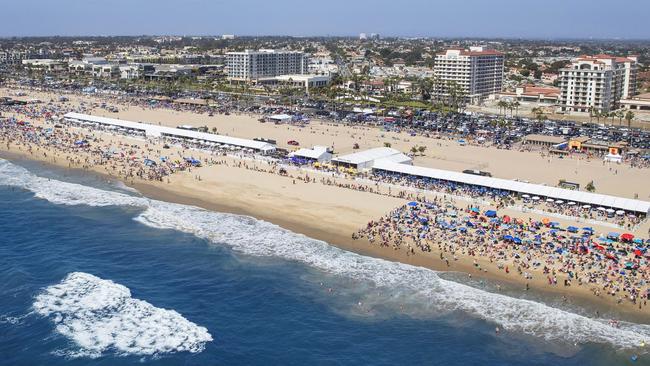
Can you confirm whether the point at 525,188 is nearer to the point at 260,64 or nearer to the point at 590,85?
the point at 590,85

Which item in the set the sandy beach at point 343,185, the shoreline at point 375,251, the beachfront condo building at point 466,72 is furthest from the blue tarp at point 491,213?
the beachfront condo building at point 466,72

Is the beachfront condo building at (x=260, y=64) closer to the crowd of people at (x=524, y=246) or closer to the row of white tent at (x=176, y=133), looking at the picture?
the row of white tent at (x=176, y=133)

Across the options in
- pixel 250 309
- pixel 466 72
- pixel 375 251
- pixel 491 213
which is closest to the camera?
pixel 250 309

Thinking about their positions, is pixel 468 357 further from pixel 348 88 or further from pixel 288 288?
pixel 348 88

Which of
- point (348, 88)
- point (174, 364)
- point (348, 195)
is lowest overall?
point (174, 364)

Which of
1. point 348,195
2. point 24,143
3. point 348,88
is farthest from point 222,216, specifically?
point 348,88

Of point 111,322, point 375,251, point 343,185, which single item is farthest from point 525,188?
point 111,322
